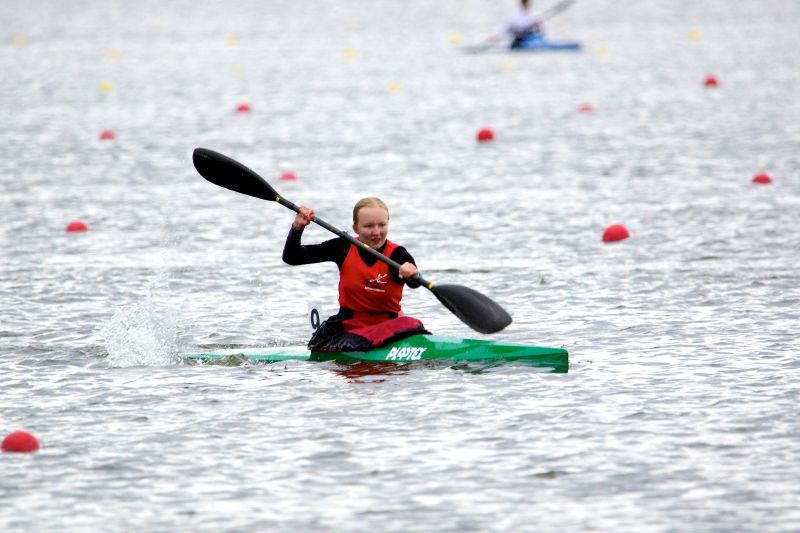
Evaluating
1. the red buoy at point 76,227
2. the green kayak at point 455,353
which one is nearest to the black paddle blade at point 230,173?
the green kayak at point 455,353

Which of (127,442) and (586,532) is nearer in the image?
(586,532)

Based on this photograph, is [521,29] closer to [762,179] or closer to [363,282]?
[762,179]

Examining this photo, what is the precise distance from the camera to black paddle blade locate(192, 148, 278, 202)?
10539mm

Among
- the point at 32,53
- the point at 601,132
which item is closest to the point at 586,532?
the point at 601,132

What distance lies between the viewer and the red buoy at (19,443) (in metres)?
7.80

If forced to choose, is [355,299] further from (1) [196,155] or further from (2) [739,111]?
(2) [739,111]

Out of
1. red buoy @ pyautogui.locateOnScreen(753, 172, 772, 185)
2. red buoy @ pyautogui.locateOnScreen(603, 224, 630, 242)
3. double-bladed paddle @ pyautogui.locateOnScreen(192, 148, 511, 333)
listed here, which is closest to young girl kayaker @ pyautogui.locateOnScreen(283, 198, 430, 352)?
double-bladed paddle @ pyautogui.locateOnScreen(192, 148, 511, 333)

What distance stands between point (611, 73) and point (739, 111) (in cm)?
620

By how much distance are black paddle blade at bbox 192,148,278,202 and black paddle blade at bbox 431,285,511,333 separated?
1586 millimetres

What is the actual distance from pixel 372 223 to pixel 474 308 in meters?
0.83

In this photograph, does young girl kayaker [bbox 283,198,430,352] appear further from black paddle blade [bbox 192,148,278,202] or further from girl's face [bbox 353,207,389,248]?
black paddle blade [bbox 192,148,278,202]

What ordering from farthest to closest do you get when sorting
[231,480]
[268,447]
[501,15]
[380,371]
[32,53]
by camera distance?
[501,15]
[32,53]
[380,371]
[268,447]
[231,480]

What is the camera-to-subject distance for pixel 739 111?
22281 mm

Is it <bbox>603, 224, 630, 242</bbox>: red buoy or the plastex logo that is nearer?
the plastex logo
